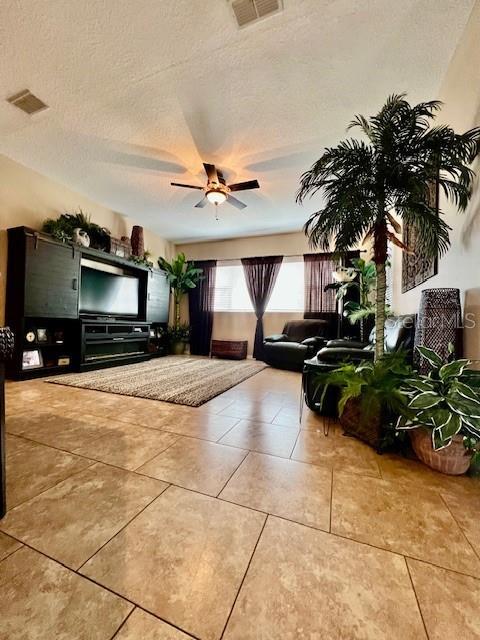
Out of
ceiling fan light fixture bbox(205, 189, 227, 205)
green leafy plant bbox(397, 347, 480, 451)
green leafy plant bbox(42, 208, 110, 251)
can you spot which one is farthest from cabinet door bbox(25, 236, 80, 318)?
green leafy plant bbox(397, 347, 480, 451)

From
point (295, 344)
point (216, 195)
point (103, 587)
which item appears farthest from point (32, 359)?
point (295, 344)

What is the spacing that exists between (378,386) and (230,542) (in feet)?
3.81

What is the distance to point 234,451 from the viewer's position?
151cm

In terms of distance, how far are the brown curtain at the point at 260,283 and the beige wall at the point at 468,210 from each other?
3721 millimetres

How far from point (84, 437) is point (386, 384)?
6.37ft

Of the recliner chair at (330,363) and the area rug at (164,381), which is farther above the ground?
the recliner chair at (330,363)

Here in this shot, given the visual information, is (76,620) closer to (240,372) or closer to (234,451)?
(234,451)

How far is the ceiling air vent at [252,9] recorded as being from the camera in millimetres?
1575

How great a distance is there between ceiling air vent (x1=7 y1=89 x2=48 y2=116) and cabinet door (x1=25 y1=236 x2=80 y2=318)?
53.0 inches

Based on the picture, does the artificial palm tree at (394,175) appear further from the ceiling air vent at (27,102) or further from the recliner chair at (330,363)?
the ceiling air vent at (27,102)

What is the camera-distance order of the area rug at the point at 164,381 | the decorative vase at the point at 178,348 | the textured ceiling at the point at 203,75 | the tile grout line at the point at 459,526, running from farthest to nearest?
the decorative vase at the point at 178,348, the area rug at the point at 164,381, the textured ceiling at the point at 203,75, the tile grout line at the point at 459,526

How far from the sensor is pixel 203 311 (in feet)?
20.4

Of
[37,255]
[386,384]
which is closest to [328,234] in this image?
[386,384]

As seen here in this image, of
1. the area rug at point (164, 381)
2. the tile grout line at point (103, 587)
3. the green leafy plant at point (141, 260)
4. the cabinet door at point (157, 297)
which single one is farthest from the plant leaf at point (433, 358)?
the cabinet door at point (157, 297)
